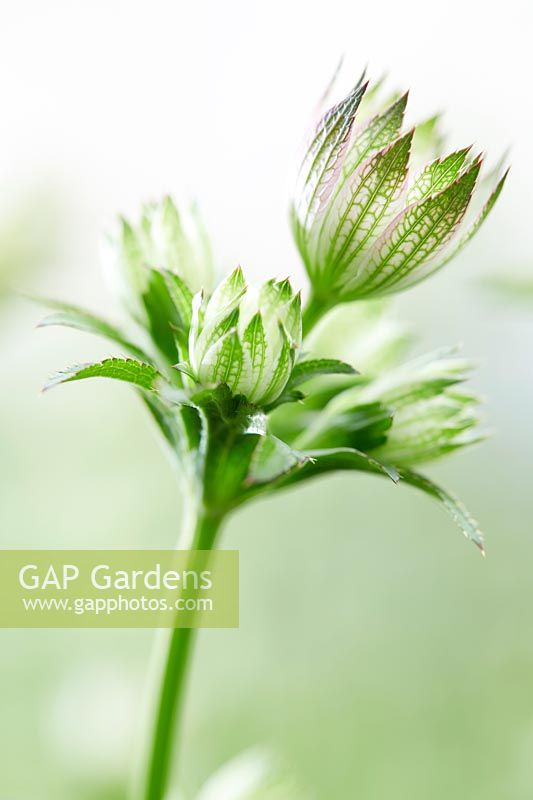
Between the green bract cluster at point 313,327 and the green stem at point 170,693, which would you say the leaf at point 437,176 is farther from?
the green stem at point 170,693

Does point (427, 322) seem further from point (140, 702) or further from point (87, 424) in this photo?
point (140, 702)

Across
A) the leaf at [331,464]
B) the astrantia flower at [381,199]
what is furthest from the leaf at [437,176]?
the leaf at [331,464]

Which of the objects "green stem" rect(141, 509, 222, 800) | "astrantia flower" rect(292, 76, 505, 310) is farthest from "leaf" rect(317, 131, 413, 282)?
"green stem" rect(141, 509, 222, 800)

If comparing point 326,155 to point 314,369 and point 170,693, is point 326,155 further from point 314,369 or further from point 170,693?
point 170,693

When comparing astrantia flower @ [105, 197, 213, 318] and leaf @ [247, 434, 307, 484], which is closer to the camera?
leaf @ [247, 434, 307, 484]

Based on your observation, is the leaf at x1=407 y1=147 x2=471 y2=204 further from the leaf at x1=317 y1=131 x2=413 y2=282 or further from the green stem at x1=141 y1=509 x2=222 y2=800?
the green stem at x1=141 y1=509 x2=222 y2=800

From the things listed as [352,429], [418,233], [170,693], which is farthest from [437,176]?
[170,693]

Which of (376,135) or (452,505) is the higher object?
(376,135)
